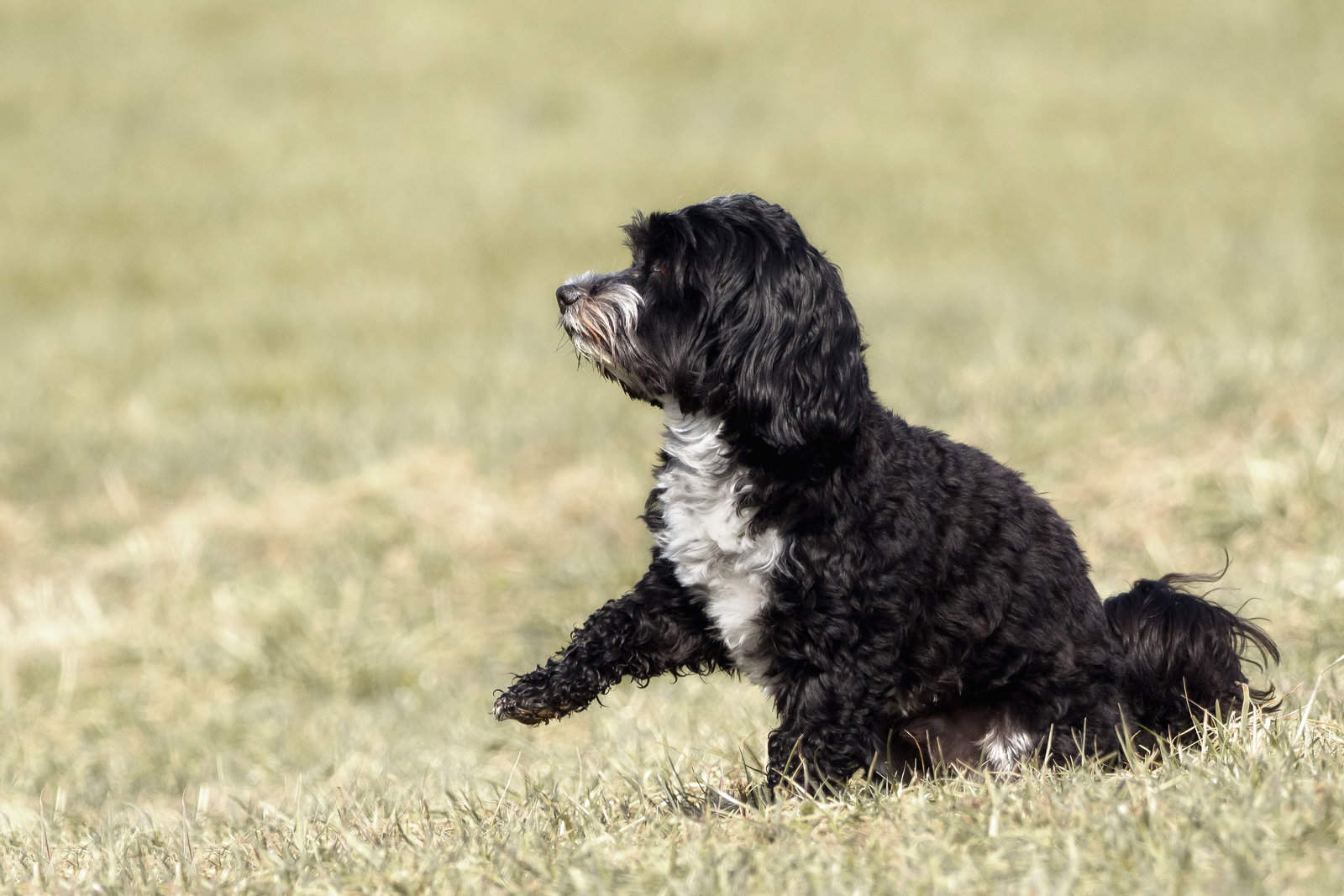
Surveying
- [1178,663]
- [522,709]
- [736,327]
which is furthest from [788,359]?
[1178,663]

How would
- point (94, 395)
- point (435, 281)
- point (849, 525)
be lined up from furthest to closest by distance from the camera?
point (435, 281) < point (94, 395) < point (849, 525)

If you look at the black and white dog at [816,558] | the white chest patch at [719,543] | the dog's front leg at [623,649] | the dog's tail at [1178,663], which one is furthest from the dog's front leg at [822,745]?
the dog's tail at [1178,663]

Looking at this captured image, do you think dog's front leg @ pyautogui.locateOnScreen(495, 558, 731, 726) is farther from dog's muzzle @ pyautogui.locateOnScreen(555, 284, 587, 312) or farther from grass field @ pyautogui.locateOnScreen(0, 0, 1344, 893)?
dog's muzzle @ pyautogui.locateOnScreen(555, 284, 587, 312)

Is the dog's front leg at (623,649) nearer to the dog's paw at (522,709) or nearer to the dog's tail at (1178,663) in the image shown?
the dog's paw at (522,709)

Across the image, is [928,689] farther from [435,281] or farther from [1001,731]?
[435,281]

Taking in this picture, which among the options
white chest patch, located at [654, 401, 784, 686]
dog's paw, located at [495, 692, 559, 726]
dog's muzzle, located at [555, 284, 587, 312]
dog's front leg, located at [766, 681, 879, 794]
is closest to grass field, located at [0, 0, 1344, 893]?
dog's front leg, located at [766, 681, 879, 794]

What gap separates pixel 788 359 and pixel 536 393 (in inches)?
319

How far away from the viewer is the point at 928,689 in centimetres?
365

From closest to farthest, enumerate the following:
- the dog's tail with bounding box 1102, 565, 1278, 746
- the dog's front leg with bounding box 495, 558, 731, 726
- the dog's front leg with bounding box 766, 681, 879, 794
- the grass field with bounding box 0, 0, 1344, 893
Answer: the grass field with bounding box 0, 0, 1344, 893 → the dog's front leg with bounding box 766, 681, 879, 794 → the dog's front leg with bounding box 495, 558, 731, 726 → the dog's tail with bounding box 1102, 565, 1278, 746

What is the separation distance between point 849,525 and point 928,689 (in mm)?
484

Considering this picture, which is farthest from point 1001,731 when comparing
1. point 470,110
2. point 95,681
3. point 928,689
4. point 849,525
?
point 470,110

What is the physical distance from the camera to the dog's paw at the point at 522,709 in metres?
3.67

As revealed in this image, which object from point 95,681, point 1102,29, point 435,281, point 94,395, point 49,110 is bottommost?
point 95,681

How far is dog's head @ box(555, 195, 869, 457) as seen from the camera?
355cm
